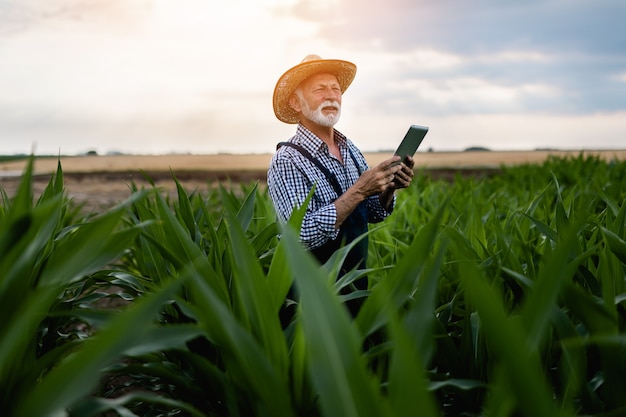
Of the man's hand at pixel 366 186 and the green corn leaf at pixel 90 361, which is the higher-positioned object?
the man's hand at pixel 366 186

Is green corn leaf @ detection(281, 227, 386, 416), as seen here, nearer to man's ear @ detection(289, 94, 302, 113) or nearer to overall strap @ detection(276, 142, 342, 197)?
overall strap @ detection(276, 142, 342, 197)

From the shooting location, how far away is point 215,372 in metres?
1.08

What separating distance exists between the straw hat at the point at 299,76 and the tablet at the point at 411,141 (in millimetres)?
502

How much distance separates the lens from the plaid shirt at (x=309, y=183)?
2240 mm

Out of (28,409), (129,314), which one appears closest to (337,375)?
(129,314)

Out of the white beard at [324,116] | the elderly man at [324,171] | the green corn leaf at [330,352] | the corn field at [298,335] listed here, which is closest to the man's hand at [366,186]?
the elderly man at [324,171]

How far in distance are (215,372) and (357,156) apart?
186cm

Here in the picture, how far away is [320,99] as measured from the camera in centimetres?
259

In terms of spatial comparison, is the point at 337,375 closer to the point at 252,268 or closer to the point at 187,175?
the point at 252,268

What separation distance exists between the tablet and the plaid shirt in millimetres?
297

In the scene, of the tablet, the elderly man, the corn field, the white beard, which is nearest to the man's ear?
the elderly man

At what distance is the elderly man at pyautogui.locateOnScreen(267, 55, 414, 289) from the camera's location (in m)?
2.27

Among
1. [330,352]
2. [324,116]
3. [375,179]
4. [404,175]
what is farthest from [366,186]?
[330,352]

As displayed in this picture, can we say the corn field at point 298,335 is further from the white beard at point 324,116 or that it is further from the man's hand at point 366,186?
the white beard at point 324,116
